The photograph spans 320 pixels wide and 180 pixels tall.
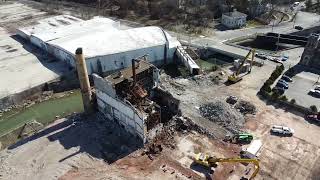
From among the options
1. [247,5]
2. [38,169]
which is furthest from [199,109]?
[247,5]

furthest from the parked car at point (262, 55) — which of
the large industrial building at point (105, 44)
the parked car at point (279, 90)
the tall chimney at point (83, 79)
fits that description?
the tall chimney at point (83, 79)

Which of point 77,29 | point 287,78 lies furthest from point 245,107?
point 77,29

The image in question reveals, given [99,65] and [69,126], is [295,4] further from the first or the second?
[69,126]

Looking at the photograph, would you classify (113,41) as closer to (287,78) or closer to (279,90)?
(279,90)

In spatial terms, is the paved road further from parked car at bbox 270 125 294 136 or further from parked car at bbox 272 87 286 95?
parked car at bbox 270 125 294 136

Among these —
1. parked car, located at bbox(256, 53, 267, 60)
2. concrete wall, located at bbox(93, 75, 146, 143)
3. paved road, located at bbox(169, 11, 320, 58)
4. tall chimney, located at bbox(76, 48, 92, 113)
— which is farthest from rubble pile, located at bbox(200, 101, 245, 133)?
parked car, located at bbox(256, 53, 267, 60)

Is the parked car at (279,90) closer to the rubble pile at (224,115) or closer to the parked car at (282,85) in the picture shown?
the parked car at (282,85)

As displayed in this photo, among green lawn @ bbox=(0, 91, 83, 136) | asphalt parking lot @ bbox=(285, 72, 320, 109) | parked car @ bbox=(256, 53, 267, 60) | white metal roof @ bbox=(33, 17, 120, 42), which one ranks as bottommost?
green lawn @ bbox=(0, 91, 83, 136)
